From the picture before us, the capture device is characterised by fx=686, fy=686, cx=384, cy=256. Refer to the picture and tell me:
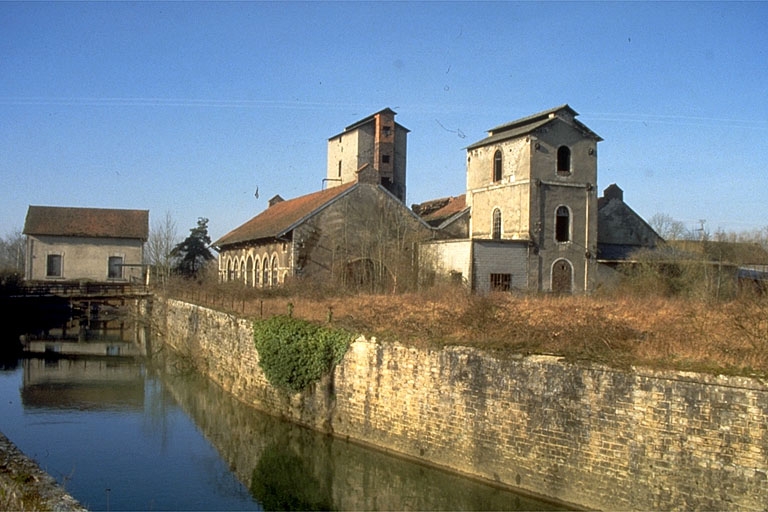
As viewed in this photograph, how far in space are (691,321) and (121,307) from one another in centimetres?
4118

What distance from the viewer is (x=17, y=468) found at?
7824 mm

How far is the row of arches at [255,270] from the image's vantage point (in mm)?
31511

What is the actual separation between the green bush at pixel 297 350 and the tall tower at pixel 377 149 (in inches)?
860

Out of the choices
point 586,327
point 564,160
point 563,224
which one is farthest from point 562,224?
point 586,327

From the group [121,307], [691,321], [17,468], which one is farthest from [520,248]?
[121,307]

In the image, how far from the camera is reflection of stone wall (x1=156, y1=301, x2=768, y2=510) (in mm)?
10055

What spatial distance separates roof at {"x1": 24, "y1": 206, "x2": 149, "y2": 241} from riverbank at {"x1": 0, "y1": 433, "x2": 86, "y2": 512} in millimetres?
45342

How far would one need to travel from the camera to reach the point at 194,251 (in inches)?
2151

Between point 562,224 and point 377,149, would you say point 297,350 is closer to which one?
point 562,224

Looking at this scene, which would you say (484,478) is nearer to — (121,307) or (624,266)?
(624,266)

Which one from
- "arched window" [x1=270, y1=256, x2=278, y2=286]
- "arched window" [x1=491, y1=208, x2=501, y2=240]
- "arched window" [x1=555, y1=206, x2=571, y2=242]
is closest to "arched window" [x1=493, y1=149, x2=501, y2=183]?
"arched window" [x1=491, y1=208, x2=501, y2=240]

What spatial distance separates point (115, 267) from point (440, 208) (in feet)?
86.8

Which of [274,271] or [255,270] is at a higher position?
[255,270]

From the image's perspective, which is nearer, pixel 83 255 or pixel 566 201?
pixel 566 201
